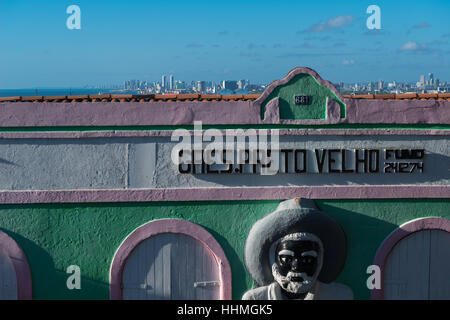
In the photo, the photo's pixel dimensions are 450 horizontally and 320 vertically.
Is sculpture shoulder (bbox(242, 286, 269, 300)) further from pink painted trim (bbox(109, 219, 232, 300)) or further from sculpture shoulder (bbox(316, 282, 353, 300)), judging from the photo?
sculpture shoulder (bbox(316, 282, 353, 300))

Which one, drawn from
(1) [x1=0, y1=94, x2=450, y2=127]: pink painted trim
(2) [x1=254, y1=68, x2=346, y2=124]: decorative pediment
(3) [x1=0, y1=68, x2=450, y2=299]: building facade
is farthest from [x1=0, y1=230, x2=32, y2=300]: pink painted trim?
(2) [x1=254, y1=68, x2=346, y2=124]: decorative pediment

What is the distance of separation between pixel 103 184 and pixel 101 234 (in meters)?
0.88

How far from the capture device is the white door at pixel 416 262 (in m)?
8.75

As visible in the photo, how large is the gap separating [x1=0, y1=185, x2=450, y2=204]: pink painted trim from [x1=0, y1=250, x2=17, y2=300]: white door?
1046mm

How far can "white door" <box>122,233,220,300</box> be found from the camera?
865 centimetres

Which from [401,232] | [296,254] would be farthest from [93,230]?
[401,232]

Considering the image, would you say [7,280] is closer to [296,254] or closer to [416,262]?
[296,254]

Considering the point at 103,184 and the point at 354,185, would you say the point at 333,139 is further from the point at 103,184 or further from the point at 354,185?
the point at 103,184

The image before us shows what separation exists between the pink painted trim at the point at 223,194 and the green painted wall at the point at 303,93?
4.22ft

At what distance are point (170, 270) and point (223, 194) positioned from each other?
1632 millimetres

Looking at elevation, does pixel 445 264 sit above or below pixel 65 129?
below

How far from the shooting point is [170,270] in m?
8.67
